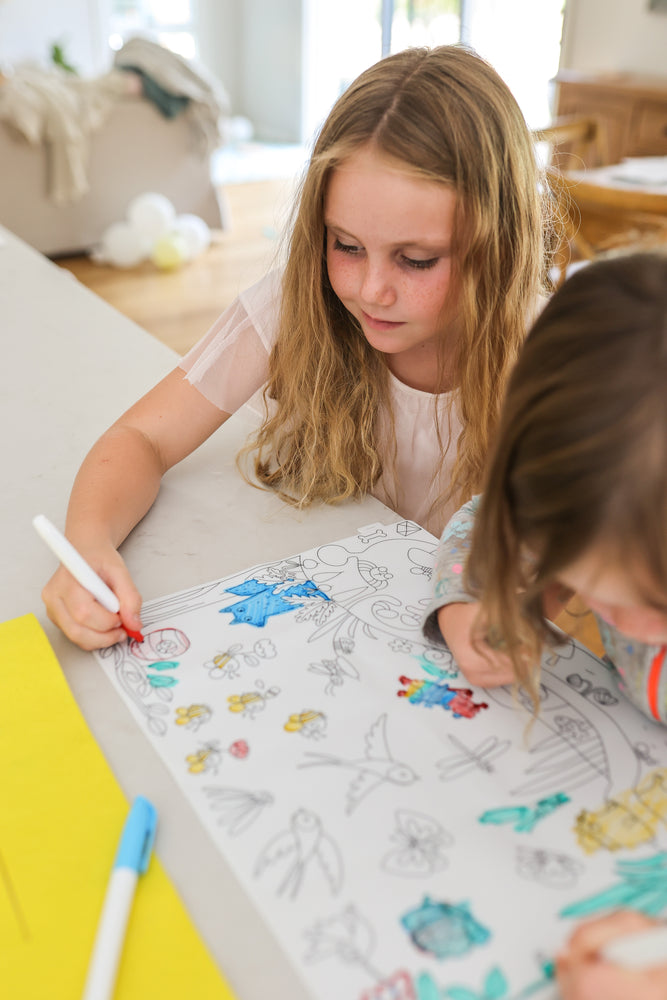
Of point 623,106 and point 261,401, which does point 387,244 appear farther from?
point 623,106

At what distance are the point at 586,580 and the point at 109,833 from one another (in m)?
0.29

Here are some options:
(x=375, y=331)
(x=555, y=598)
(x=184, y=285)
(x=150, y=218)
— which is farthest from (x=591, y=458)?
(x=150, y=218)

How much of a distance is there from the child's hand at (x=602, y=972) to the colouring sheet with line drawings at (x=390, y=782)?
2 cm

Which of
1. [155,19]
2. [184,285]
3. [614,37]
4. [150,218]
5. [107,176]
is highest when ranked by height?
[155,19]

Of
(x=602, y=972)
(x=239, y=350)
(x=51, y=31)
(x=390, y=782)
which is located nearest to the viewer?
(x=602, y=972)

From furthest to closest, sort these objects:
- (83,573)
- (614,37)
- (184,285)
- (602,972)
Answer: (614,37) → (184,285) → (83,573) → (602,972)

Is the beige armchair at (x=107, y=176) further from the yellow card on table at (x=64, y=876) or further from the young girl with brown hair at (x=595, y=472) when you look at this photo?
the young girl with brown hair at (x=595, y=472)

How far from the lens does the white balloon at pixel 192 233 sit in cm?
355

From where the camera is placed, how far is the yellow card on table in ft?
1.29

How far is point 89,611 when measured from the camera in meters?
0.60

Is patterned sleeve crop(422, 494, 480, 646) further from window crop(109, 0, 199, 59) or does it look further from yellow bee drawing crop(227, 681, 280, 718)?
window crop(109, 0, 199, 59)

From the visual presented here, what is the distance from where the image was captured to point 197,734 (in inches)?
20.8

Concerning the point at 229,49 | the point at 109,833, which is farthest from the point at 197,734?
the point at 229,49

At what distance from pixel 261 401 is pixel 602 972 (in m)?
0.72
